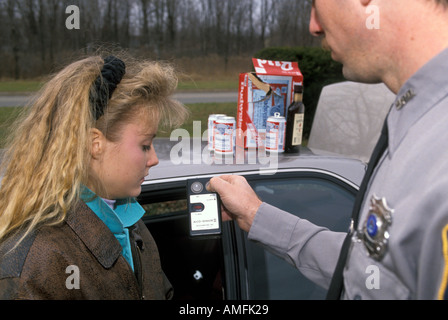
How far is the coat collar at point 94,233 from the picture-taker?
125 centimetres

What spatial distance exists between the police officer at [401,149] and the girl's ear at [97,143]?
2.44 ft

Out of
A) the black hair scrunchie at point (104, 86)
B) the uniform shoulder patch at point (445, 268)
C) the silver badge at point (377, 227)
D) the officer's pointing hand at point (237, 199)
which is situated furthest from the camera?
the officer's pointing hand at point (237, 199)

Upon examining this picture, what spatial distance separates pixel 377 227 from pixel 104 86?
939 mm

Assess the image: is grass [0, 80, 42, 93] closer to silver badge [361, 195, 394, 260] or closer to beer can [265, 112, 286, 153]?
beer can [265, 112, 286, 153]

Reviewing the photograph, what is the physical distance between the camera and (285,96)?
2244 mm

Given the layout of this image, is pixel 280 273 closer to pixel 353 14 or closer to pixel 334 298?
pixel 334 298

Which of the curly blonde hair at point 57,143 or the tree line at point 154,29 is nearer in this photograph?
the curly blonde hair at point 57,143

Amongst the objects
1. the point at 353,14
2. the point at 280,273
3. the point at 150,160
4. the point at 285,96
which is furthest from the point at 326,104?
the point at 353,14

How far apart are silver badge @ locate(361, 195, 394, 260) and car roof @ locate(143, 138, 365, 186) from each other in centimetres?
95

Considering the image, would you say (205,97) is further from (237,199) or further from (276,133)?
(237,199)

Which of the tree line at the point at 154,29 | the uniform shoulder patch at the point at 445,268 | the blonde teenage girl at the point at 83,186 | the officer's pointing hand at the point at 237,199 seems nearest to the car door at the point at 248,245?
the officer's pointing hand at the point at 237,199

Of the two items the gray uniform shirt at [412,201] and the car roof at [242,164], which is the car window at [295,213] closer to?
the car roof at [242,164]

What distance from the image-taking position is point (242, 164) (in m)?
1.89

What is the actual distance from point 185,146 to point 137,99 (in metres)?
0.80
